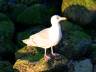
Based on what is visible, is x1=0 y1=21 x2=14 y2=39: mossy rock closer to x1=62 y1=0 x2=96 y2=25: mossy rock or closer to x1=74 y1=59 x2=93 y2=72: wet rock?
x1=62 y1=0 x2=96 y2=25: mossy rock

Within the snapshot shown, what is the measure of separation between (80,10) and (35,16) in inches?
61.9

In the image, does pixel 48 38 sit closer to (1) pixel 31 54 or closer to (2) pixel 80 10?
(1) pixel 31 54

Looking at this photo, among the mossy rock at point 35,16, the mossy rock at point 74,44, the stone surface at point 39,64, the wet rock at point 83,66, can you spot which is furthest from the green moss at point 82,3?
the stone surface at point 39,64

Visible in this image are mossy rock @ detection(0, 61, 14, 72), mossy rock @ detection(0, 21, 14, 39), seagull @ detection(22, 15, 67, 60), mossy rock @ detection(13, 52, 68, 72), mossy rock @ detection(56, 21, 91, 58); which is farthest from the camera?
mossy rock @ detection(0, 21, 14, 39)

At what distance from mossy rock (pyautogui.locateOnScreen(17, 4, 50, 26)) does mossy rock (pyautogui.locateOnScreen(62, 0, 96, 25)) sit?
68 cm

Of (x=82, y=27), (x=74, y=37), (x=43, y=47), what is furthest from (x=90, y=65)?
(x=43, y=47)

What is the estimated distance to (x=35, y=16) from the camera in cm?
1481

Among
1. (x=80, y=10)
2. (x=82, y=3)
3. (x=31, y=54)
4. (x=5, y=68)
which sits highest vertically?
(x=31, y=54)

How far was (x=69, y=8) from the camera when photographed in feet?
48.4

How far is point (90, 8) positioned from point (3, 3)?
11.1 feet

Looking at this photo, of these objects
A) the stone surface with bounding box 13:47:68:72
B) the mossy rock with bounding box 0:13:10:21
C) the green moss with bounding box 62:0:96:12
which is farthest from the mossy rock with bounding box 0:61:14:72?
the green moss with bounding box 62:0:96:12

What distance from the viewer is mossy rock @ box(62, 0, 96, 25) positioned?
14676 mm

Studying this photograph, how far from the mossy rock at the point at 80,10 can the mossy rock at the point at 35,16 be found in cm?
68

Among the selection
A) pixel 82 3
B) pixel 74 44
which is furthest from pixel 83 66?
pixel 82 3
